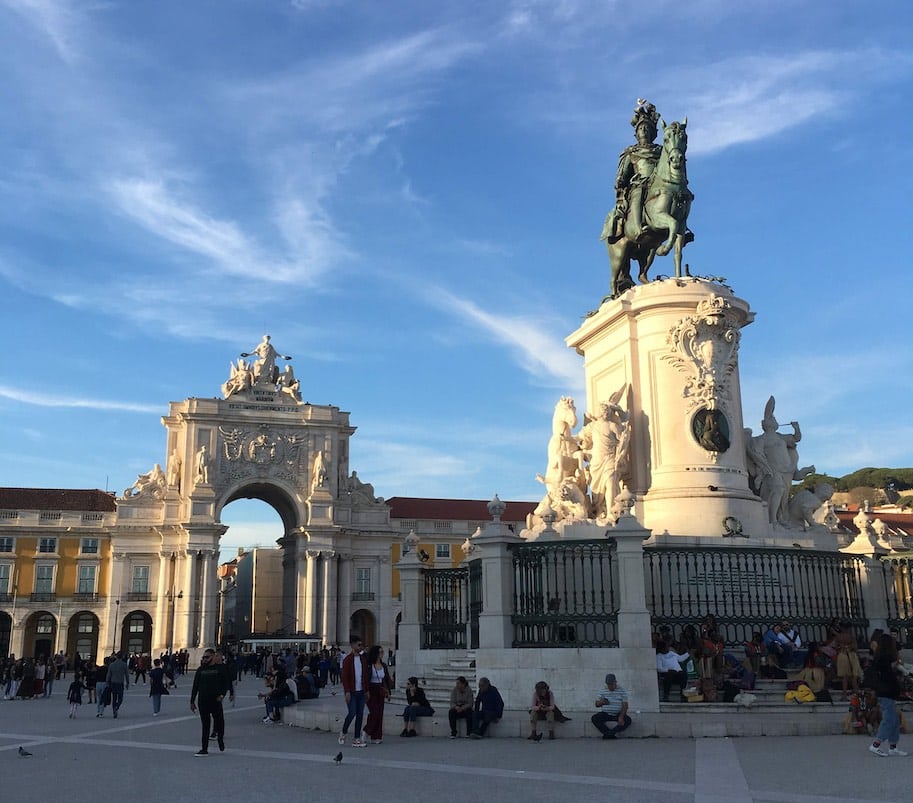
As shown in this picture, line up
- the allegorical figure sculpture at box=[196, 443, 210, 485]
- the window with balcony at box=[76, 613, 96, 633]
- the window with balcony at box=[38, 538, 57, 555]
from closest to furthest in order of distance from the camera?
1. the allegorical figure sculpture at box=[196, 443, 210, 485]
2. the window with balcony at box=[38, 538, 57, 555]
3. the window with balcony at box=[76, 613, 96, 633]

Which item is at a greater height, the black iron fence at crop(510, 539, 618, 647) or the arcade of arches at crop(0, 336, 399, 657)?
the arcade of arches at crop(0, 336, 399, 657)

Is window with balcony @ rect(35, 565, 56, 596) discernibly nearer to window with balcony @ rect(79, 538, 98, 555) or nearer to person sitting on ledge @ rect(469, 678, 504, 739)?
window with balcony @ rect(79, 538, 98, 555)

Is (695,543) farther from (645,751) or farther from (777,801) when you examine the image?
(777,801)

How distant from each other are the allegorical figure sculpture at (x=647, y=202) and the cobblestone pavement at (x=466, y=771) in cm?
904

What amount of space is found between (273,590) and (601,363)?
2653 inches

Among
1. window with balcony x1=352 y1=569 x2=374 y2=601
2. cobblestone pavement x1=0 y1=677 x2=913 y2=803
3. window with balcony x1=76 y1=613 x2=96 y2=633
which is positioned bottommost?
cobblestone pavement x1=0 y1=677 x2=913 y2=803

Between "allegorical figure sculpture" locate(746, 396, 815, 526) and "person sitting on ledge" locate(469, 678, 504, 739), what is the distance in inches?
257

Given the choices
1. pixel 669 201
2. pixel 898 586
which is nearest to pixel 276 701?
pixel 898 586

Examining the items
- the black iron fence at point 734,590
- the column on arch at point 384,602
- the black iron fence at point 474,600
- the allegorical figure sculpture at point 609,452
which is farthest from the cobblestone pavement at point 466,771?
the column on arch at point 384,602

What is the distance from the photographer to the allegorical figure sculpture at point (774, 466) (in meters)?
15.4

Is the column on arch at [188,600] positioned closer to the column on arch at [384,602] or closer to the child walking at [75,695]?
the column on arch at [384,602]

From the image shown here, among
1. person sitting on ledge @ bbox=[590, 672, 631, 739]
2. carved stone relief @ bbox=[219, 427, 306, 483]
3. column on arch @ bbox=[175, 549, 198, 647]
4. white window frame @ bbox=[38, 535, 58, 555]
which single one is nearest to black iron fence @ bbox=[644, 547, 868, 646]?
person sitting on ledge @ bbox=[590, 672, 631, 739]

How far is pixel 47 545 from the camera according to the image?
63.3 meters

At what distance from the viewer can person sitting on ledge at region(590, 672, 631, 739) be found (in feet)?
33.9
